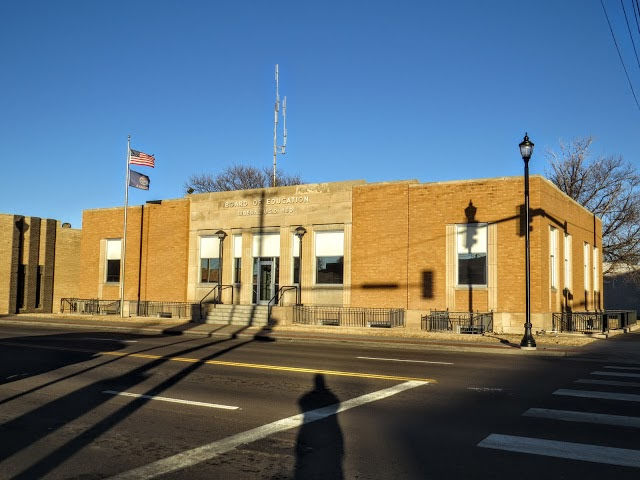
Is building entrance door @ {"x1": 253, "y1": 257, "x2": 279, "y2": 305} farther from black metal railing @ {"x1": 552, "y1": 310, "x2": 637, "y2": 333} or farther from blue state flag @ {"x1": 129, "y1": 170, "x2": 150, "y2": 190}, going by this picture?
black metal railing @ {"x1": 552, "y1": 310, "x2": 637, "y2": 333}

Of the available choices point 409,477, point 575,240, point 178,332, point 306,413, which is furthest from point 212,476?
point 575,240

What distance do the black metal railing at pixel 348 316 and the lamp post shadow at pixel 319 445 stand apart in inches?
728

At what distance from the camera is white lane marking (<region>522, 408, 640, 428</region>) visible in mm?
7949

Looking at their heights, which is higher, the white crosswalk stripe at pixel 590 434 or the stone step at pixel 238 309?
the stone step at pixel 238 309

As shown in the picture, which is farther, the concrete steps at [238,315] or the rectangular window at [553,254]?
the concrete steps at [238,315]

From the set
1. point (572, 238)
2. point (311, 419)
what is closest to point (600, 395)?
point (311, 419)

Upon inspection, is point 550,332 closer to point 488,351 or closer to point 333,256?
point 488,351

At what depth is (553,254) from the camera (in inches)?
1105

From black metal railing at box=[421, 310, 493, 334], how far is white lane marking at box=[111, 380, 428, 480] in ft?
54.9

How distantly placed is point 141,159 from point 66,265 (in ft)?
45.5

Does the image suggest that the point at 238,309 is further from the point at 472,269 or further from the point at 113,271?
the point at 113,271

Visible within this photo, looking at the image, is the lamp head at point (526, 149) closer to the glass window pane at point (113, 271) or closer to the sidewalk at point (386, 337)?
the sidewalk at point (386, 337)

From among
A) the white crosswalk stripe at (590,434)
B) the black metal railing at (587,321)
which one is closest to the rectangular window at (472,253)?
the black metal railing at (587,321)

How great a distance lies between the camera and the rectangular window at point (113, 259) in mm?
37594
